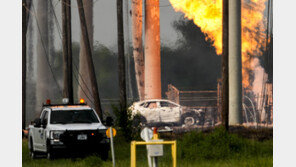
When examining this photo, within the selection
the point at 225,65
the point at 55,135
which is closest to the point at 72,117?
the point at 55,135

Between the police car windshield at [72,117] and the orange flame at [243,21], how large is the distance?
A: 18.5m

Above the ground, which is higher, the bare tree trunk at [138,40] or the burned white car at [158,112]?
the bare tree trunk at [138,40]

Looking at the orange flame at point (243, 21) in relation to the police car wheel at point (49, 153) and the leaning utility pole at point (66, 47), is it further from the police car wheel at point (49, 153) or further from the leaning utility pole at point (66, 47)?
the police car wheel at point (49, 153)

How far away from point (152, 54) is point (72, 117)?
2344 cm

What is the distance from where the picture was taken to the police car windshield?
2238 centimetres

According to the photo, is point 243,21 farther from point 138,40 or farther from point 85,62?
point 85,62

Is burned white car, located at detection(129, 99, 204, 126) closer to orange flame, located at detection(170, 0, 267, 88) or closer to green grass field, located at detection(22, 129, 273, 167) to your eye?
orange flame, located at detection(170, 0, 267, 88)

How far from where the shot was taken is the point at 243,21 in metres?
54.5

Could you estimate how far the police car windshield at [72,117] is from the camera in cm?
2238

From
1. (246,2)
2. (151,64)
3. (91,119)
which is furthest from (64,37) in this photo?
(246,2)

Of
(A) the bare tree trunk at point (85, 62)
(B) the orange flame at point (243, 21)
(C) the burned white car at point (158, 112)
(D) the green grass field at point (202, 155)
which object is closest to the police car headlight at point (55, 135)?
(D) the green grass field at point (202, 155)

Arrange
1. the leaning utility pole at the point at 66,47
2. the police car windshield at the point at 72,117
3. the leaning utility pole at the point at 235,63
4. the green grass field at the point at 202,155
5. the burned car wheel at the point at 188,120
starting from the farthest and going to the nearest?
the burned car wheel at the point at 188,120 → the leaning utility pole at the point at 235,63 → the leaning utility pole at the point at 66,47 → the police car windshield at the point at 72,117 → the green grass field at the point at 202,155

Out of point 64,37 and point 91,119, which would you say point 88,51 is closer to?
point 64,37

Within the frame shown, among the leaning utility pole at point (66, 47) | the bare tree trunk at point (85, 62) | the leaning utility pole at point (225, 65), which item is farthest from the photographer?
the bare tree trunk at point (85, 62)
